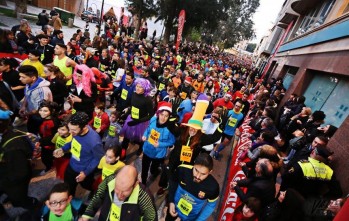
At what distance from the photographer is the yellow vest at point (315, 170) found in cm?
337

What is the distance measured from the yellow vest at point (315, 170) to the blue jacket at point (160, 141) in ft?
6.94

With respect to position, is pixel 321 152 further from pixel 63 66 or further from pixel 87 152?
pixel 63 66

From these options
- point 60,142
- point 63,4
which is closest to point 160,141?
point 60,142

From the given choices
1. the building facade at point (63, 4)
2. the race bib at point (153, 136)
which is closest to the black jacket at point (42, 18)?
the race bib at point (153, 136)

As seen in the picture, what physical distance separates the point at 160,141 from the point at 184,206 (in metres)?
1.25

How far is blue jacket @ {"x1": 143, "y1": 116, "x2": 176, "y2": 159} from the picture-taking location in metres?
3.70

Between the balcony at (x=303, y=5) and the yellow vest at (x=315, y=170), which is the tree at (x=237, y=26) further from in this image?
the yellow vest at (x=315, y=170)

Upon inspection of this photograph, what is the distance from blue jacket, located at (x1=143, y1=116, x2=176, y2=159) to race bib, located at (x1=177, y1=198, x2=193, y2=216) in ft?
3.79

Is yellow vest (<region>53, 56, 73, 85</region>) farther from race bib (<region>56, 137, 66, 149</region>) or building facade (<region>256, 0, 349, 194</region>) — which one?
building facade (<region>256, 0, 349, 194</region>)

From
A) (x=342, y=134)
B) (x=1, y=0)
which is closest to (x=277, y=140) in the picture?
(x=342, y=134)

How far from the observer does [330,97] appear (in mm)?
6914

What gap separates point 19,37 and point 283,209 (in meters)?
9.30

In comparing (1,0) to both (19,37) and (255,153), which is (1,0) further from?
(255,153)

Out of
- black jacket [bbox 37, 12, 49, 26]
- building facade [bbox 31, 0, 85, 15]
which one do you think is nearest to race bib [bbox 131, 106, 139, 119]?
black jacket [bbox 37, 12, 49, 26]
